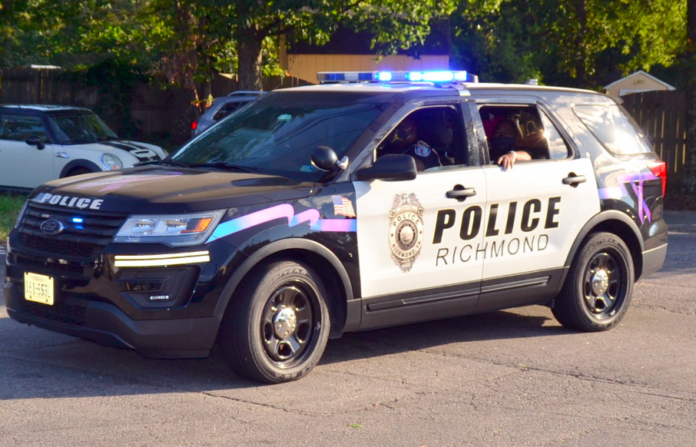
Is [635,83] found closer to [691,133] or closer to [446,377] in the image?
[691,133]

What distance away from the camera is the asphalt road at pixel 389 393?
16.3 feet

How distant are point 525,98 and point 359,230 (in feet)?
6.41

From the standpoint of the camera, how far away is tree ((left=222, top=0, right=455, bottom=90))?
1744cm

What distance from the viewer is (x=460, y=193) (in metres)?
6.49

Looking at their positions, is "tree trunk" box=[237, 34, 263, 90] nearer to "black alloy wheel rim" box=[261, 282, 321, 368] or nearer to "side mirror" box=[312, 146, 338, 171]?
"side mirror" box=[312, 146, 338, 171]

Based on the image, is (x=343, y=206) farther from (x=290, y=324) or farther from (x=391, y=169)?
(x=290, y=324)

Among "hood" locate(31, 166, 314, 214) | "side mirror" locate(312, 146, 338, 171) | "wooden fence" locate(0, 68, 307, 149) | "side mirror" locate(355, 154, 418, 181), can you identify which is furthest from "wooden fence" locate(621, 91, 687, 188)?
"hood" locate(31, 166, 314, 214)

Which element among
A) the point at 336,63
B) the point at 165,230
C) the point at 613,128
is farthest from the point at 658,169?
the point at 336,63

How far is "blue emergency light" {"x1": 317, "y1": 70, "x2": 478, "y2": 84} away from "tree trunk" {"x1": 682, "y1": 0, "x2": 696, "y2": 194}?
1068 cm

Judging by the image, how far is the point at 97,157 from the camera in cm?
1455

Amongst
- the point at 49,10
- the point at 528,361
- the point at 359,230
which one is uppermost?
the point at 49,10

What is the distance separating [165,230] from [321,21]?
43.0 feet

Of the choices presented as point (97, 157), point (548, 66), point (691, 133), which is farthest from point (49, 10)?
point (548, 66)

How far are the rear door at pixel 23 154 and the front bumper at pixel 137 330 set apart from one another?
9.97 meters
